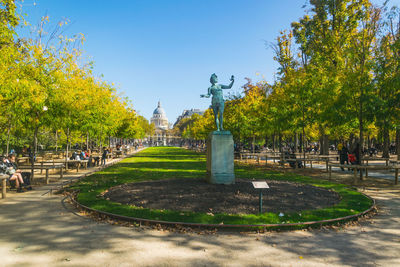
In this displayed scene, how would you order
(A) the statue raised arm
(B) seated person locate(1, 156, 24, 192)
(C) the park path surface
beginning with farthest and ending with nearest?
1. (A) the statue raised arm
2. (B) seated person locate(1, 156, 24, 192)
3. (C) the park path surface

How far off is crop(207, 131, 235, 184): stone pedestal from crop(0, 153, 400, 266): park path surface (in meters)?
4.93

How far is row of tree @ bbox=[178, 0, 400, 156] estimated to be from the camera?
14.8m

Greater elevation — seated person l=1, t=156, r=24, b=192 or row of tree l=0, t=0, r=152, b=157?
row of tree l=0, t=0, r=152, b=157

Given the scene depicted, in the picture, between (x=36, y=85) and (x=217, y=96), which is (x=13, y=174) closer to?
(x=36, y=85)

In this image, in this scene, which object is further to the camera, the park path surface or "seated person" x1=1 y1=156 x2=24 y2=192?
"seated person" x1=1 y1=156 x2=24 y2=192

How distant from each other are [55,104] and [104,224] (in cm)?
1030

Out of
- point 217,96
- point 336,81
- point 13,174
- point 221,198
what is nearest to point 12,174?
point 13,174

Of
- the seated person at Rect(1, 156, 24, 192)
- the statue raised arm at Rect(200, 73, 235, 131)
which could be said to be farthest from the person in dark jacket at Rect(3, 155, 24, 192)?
the statue raised arm at Rect(200, 73, 235, 131)

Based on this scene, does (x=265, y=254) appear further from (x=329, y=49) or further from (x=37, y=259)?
(x=329, y=49)

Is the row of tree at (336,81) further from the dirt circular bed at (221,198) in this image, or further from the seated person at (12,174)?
the seated person at (12,174)

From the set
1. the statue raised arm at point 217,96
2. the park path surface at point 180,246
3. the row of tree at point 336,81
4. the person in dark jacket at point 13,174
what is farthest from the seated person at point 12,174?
the row of tree at point 336,81

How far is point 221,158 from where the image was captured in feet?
36.0

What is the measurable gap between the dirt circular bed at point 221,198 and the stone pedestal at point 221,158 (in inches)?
20.4

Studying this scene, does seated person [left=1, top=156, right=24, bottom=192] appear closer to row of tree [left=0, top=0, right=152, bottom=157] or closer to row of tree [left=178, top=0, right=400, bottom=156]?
row of tree [left=0, top=0, right=152, bottom=157]
